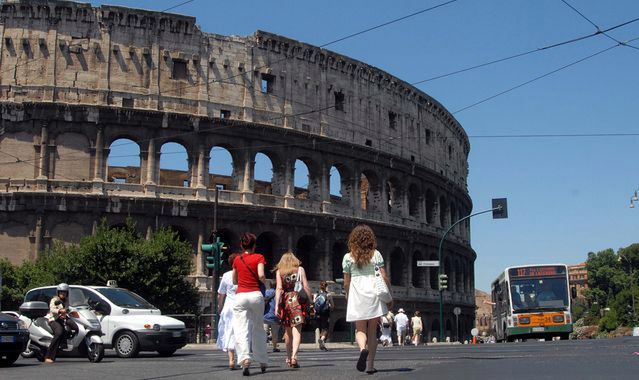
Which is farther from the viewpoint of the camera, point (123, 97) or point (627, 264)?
point (627, 264)

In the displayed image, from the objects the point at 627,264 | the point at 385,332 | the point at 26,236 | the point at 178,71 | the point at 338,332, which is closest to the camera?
the point at 385,332

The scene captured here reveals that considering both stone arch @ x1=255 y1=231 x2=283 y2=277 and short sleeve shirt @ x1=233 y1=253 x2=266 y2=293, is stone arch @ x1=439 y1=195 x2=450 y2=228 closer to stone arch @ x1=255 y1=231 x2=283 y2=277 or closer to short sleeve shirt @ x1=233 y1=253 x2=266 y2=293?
stone arch @ x1=255 y1=231 x2=283 y2=277

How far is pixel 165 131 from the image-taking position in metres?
37.2

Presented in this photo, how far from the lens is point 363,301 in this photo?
350 inches

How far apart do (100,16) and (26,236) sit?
1060 cm

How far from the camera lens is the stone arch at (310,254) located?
40.9m

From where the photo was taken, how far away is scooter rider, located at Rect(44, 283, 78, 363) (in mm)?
13148

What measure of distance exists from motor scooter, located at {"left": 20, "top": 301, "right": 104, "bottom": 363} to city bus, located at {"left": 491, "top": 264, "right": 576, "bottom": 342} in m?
16.7

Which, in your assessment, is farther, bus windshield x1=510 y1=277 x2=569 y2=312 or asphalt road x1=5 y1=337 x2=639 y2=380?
bus windshield x1=510 y1=277 x2=569 y2=312

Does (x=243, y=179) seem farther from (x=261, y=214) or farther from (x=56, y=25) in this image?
(x=56, y=25)

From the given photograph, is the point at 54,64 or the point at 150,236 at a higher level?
the point at 54,64

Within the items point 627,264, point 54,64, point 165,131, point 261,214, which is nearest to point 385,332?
point 261,214

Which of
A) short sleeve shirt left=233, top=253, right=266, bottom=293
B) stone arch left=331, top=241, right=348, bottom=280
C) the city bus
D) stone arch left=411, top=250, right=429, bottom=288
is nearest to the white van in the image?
short sleeve shirt left=233, top=253, right=266, bottom=293

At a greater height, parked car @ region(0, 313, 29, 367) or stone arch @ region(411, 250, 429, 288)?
stone arch @ region(411, 250, 429, 288)
